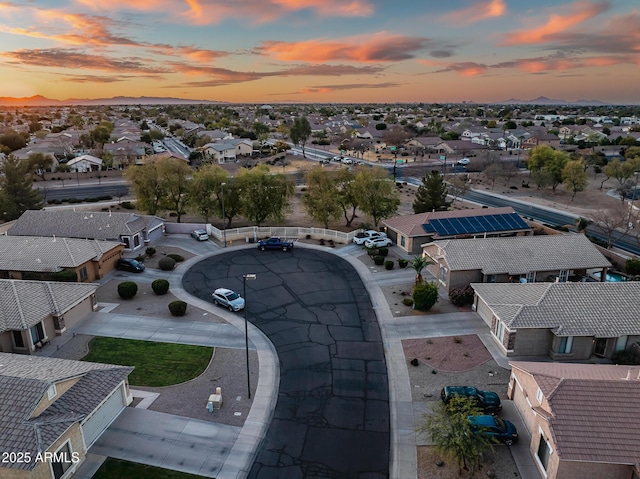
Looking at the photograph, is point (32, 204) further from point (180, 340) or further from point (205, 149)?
point (205, 149)

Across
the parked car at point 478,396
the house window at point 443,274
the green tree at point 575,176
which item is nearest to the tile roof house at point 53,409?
the parked car at point 478,396

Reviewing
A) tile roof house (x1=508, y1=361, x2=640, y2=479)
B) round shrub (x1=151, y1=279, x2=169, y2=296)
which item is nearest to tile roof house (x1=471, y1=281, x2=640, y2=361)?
tile roof house (x1=508, y1=361, x2=640, y2=479)

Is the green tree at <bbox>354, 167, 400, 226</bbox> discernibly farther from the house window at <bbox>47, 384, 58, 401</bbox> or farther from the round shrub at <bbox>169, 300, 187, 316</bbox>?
the house window at <bbox>47, 384, 58, 401</bbox>

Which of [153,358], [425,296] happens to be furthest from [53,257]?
[425,296]

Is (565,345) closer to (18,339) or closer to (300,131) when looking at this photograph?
(18,339)

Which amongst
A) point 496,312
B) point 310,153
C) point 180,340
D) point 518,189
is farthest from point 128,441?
point 310,153

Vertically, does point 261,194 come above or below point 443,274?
above
